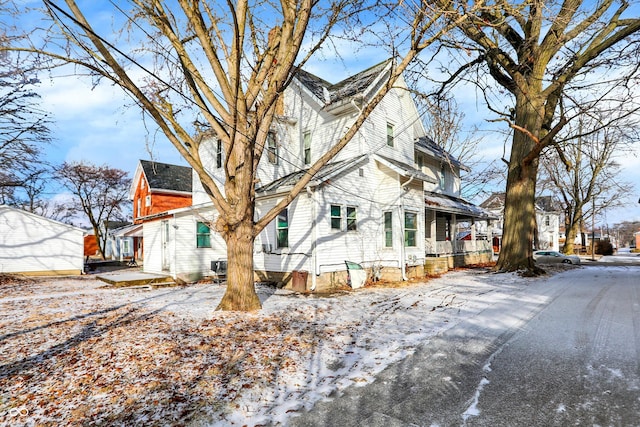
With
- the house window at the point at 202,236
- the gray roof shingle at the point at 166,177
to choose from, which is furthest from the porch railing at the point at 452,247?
the gray roof shingle at the point at 166,177

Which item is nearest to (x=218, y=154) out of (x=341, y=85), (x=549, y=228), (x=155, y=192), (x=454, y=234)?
(x=341, y=85)

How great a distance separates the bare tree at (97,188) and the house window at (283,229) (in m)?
27.0

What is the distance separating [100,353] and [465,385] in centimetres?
513

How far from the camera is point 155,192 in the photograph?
25.7 metres

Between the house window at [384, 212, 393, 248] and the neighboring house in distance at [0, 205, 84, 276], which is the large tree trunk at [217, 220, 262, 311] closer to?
the house window at [384, 212, 393, 248]

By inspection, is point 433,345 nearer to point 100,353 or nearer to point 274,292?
point 100,353

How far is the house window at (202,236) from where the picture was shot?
14.9 meters

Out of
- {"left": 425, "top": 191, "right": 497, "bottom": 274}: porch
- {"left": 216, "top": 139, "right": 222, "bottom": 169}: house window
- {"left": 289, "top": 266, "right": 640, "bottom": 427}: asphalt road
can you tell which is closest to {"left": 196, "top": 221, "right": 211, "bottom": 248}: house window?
{"left": 216, "top": 139, "right": 222, "bottom": 169}: house window

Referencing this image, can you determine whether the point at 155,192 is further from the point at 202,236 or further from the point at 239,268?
the point at 239,268

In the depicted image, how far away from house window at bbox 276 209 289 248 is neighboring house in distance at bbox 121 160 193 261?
14.7m

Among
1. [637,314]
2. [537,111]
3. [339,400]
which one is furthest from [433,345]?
[537,111]

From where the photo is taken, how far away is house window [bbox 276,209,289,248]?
1262cm

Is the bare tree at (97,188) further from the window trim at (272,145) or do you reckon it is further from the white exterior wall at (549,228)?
the white exterior wall at (549,228)

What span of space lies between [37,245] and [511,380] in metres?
23.9
